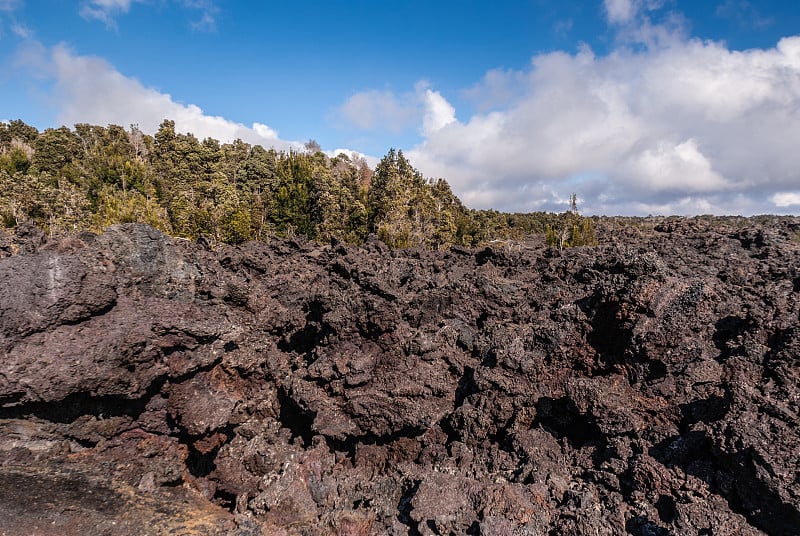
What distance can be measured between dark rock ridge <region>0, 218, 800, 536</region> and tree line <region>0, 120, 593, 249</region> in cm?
1645

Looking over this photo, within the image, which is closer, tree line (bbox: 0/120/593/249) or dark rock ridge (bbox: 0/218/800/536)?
dark rock ridge (bbox: 0/218/800/536)

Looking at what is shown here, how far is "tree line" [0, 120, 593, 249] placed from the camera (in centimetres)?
2402

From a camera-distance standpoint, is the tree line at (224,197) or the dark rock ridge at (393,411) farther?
the tree line at (224,197)

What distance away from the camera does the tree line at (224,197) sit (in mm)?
24016

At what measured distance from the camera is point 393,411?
676cm

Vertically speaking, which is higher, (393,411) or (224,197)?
(224,197)

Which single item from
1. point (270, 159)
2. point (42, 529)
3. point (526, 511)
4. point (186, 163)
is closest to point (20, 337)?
point (42, 529)

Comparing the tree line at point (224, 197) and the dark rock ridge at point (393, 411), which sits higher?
the tree line at point (224, 197)

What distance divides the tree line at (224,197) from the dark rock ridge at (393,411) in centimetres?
1645

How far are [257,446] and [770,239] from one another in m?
14.2

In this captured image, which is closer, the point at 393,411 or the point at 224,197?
the point at 393,411

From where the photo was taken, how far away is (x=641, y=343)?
651 cm

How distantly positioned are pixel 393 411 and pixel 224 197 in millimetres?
21720

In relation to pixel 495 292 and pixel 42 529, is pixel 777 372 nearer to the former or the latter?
pixel 495 292
